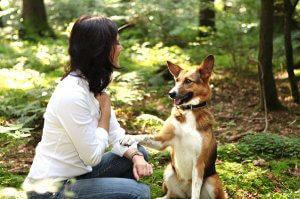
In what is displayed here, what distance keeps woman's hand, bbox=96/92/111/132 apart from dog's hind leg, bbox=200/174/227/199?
62.0 inches

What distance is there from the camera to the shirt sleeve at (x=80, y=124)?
3070 mm

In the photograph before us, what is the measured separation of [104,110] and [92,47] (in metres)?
→ 0.53

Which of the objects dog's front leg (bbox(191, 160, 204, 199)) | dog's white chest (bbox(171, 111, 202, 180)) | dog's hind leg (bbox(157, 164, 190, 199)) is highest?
dog's white chest (bbox(171, 111, 202, 180))

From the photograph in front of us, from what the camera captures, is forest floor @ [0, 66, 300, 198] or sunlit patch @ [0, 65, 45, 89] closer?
forest floor @ [0, 66, 300, 198]

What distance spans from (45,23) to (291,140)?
38.0 feet

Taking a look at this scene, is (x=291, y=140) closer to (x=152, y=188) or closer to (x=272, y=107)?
(x=272, y=107)

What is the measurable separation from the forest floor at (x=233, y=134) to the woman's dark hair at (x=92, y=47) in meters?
2.06

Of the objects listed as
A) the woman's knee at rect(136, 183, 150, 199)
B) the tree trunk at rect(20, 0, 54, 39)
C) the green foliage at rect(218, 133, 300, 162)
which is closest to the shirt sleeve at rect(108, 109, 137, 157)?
the woman's knee at rect(136, 183, 150, 199)

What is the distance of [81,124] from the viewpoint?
309 cm

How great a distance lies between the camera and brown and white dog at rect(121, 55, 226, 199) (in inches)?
173

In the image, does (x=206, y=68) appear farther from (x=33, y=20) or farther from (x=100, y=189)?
(x=33, y=20)

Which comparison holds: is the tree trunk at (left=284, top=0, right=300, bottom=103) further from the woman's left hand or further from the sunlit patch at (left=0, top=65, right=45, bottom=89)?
the woman's left hand

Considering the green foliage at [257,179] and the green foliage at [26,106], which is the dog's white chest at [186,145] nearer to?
the green foliage at [257,179]

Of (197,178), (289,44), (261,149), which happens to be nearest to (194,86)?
(197,178)
